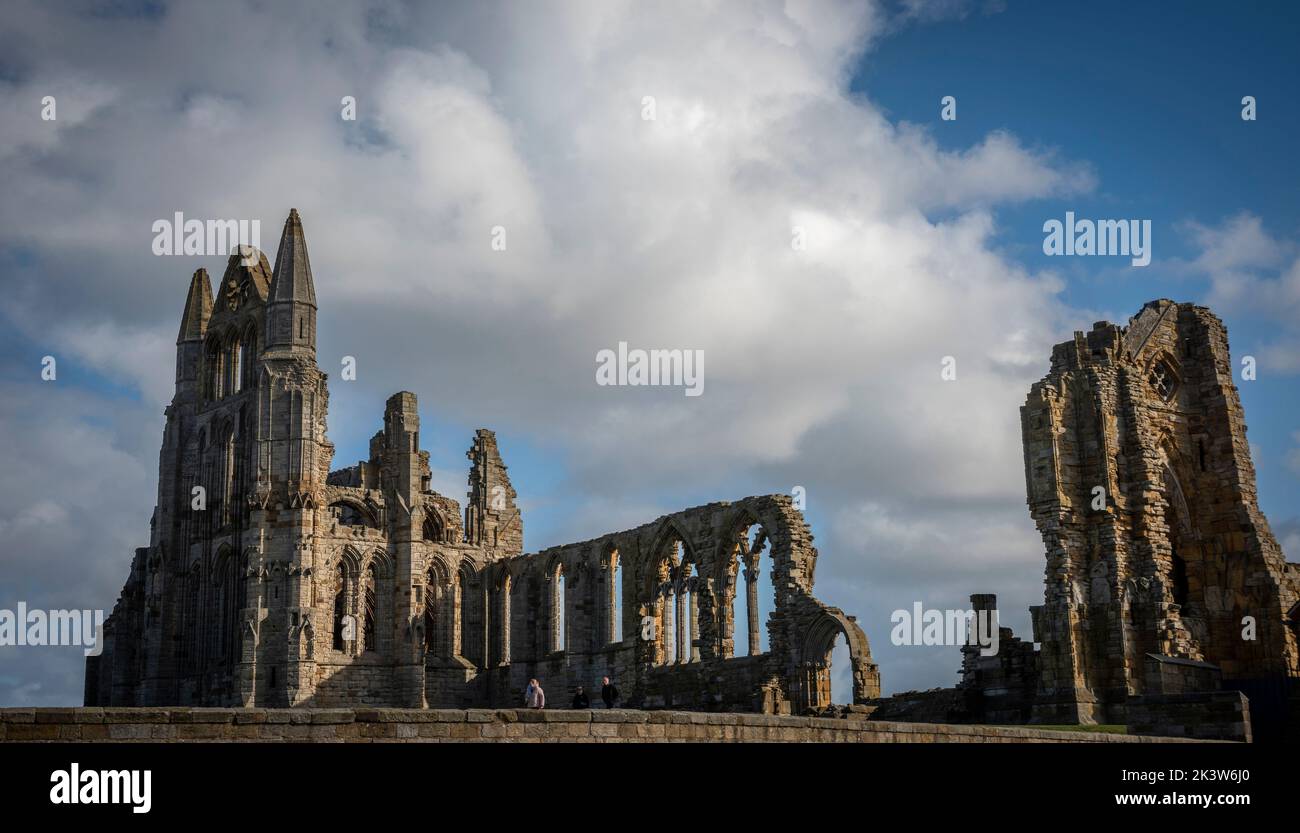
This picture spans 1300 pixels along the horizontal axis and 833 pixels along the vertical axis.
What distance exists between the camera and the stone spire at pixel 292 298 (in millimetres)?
53031

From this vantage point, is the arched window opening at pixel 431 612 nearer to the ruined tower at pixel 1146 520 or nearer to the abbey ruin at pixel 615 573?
the abbey ruin at pixel 615 573

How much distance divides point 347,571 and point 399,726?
1385 inches

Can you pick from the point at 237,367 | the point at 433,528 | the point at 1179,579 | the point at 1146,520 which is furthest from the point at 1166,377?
the point at 237,367

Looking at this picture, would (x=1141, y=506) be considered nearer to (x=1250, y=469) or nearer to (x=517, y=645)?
(x=1250, y=469)

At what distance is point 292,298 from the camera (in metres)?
53.7

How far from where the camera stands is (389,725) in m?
16.8

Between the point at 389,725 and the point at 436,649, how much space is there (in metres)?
37.0

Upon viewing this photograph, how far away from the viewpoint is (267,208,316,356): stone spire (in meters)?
53.0

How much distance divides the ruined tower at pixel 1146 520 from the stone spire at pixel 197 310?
129 feet

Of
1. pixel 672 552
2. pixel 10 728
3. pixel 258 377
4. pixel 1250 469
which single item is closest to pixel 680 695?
pixel 672 552

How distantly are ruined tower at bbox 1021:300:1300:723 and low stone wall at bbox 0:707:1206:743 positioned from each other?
852 cm

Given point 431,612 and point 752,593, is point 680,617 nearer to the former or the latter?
point 752,593

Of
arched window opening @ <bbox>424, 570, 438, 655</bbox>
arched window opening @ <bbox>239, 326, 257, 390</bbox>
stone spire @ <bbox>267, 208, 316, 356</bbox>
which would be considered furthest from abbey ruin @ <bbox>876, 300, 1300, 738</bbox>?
arched window opening @ <bbox>239, 326, 257, 390</bbox>
